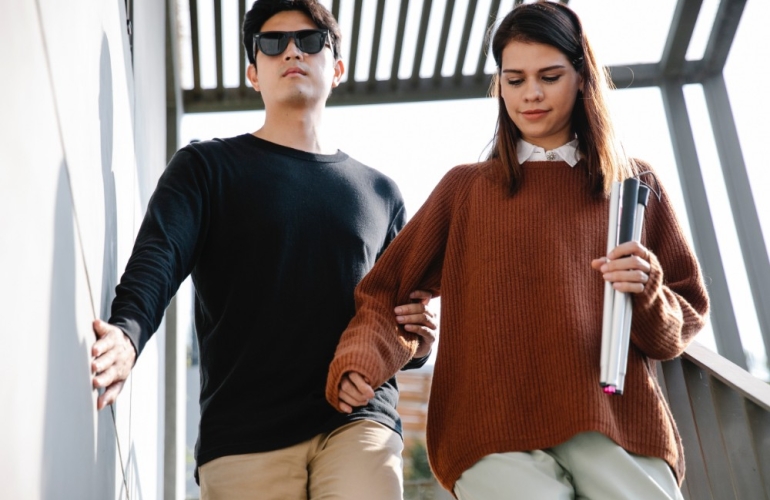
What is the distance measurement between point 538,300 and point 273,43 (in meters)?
1.16

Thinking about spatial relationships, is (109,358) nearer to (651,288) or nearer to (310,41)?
(651,288)

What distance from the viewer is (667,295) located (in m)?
2.12

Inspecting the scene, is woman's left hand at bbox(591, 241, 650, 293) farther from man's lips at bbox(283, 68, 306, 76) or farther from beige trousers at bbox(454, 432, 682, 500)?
man's lips at bbox(283, 68, 306, 76)

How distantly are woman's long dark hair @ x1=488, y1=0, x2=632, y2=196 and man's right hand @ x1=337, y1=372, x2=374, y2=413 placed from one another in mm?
525

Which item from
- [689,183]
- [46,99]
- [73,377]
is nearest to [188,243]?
[73,377]

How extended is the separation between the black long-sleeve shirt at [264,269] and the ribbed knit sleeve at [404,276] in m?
0.20

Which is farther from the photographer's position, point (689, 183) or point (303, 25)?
point (689, 183)

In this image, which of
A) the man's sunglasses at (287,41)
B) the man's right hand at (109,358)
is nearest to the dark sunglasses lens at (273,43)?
the man's sunglasses at (287,41)

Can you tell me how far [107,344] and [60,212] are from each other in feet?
0.94

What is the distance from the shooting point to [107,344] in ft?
5.84

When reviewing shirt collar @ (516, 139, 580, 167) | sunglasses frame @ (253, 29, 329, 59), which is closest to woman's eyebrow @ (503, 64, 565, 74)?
shirt collar @ (516, 139, 580, 167)

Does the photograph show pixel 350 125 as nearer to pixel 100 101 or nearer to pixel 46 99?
pixel 100 101

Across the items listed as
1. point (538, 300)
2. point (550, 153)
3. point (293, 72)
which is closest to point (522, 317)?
point (538, 300)

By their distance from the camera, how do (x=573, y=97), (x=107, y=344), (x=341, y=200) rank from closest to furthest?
(x=107, y=344) → (x=573, y=97) → (x=341, y=200)
